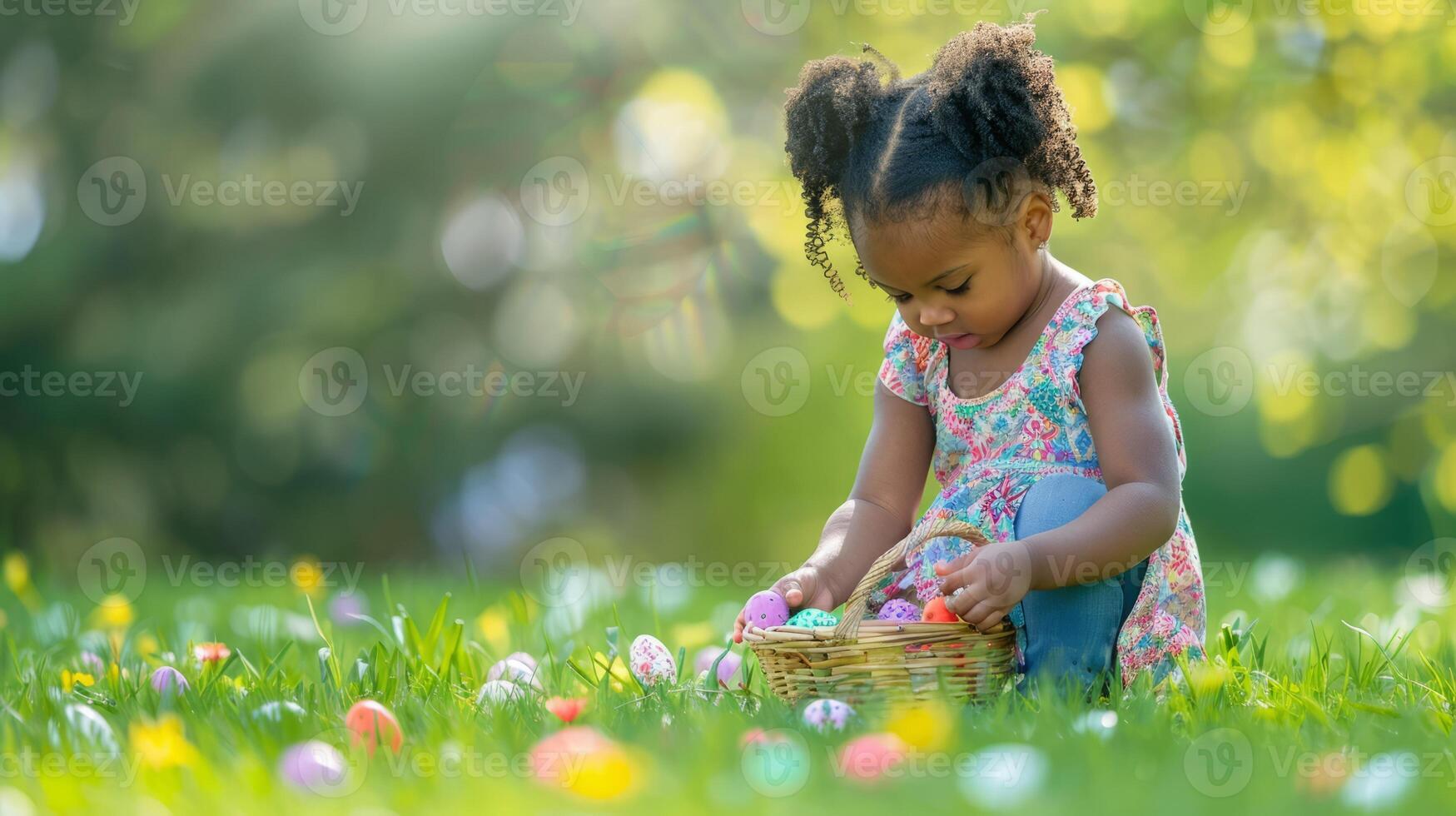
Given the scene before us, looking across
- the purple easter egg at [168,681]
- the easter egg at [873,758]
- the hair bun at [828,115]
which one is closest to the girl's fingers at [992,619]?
the easter egg at [873,758]

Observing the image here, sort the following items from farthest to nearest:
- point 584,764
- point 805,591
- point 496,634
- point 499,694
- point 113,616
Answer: point 113,616 → point 496,634 → point 805,591 → point 499,694 → point 584,764

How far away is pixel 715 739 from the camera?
4.83 feet

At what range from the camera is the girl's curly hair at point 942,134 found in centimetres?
205

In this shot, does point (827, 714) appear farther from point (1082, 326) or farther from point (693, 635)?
point (693, 635)

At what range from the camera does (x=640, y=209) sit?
7137mm

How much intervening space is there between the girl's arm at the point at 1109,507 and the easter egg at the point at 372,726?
0.77m

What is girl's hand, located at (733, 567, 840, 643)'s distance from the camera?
207 cm

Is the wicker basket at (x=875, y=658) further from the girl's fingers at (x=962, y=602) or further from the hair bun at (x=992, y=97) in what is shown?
the hair bun at (x=992, y=97)

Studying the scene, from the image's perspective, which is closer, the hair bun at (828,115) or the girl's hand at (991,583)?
the girl's hand at (991,583)

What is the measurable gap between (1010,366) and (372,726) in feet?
3.91

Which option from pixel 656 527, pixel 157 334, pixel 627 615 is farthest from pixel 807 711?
pixel 656 527

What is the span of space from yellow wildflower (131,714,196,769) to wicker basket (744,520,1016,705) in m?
0.78

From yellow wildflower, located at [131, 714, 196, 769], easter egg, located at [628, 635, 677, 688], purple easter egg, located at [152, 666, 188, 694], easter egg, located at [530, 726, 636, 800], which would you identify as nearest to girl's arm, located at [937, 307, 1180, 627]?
easter egg, located at [628, 635, 677, 688]

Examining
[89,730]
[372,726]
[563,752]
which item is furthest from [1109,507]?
[89,730]
